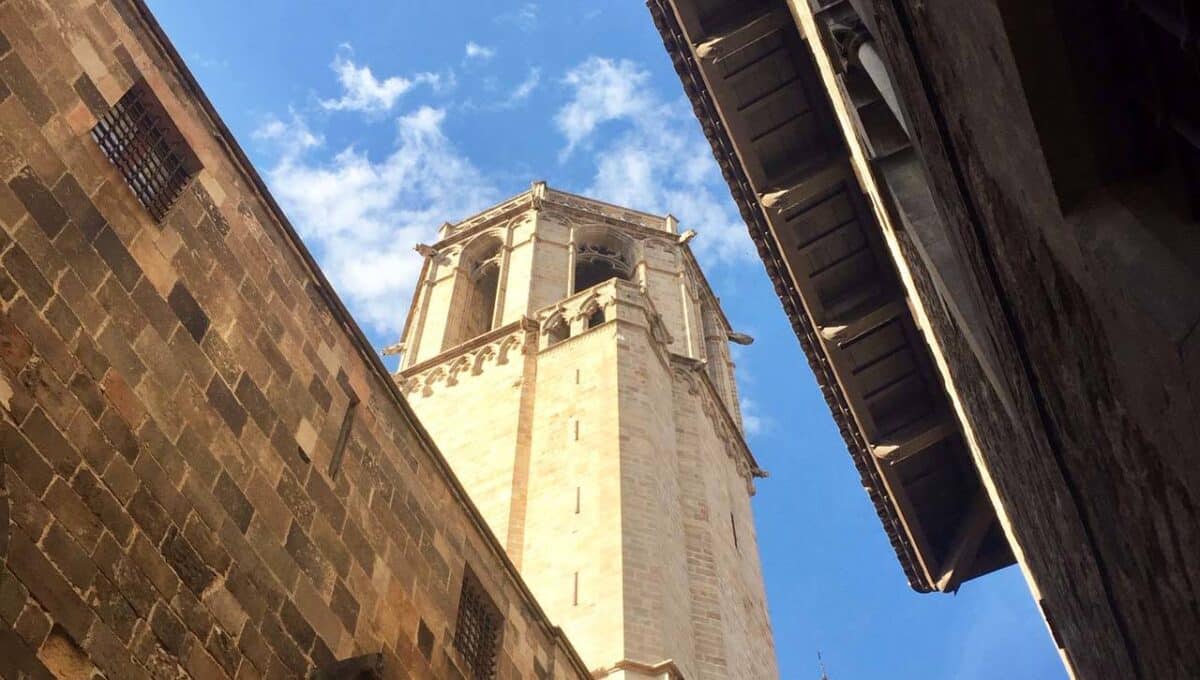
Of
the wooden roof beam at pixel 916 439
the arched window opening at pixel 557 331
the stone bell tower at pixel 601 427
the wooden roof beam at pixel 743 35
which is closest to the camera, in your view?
the wooden roof beam at pixel 743 35

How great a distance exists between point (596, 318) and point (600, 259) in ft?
26.9

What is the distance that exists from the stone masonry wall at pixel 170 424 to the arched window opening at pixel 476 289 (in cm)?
2346

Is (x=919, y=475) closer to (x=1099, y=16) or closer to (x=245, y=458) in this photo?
(x=245, y=458)

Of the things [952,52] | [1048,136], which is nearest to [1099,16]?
[1048,136]

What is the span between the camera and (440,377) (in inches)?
1098

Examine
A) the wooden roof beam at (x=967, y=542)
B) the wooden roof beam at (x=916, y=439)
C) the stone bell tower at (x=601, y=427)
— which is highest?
the stone bell tower at (x=601, y=427)

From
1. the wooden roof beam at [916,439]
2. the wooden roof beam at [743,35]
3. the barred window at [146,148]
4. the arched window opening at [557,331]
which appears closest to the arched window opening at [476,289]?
the arched window opening at [557,331]

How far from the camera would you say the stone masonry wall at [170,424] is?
4.90 metres

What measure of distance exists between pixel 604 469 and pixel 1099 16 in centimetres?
1901

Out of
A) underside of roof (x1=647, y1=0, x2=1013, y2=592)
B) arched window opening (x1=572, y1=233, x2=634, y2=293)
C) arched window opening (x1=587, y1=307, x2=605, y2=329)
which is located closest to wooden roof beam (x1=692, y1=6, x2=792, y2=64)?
underside of roof (x1=647, y1=0, x2=1013, y2=592)

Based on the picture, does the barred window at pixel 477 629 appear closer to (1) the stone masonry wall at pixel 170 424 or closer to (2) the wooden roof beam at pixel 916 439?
(1) the stone masonry wall at pixel 170 424

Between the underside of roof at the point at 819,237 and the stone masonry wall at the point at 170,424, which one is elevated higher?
the underside of roof at the point at 819,237

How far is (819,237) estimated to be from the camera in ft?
32.8

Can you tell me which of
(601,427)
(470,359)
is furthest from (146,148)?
(470,359)
